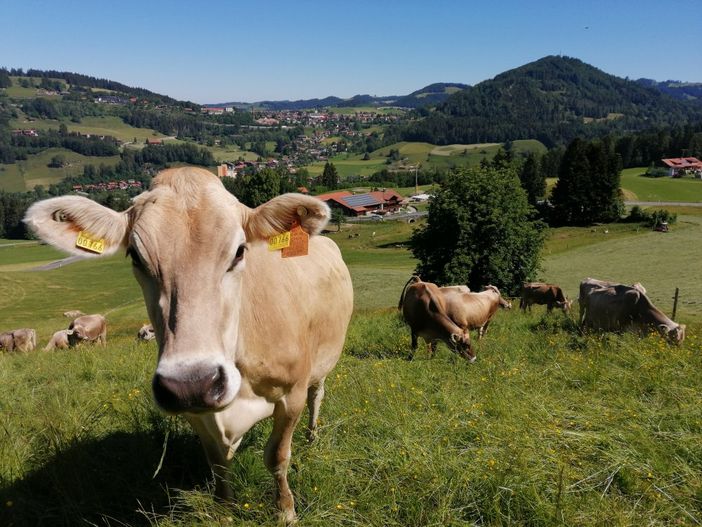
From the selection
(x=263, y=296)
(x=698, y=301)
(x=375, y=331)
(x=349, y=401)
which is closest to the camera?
(x=263, y=296)

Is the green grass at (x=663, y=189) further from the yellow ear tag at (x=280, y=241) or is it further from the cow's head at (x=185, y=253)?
the cow's head at (x=185, y=253)

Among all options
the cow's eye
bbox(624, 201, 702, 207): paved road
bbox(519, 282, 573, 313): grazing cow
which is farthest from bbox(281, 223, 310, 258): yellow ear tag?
bbox(624, 201, 702, 207): paved road

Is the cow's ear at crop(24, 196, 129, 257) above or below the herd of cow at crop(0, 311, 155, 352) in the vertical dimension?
above

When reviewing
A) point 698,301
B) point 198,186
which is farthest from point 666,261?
point 198,186

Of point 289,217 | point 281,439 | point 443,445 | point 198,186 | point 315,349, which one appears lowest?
point 443,445

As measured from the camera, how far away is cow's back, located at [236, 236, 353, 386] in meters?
3.69

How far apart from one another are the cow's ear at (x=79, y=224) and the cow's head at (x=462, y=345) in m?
7.57

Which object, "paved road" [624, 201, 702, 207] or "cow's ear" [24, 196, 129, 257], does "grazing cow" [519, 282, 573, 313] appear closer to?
"cow's ear" [24, 196, 129, 257]

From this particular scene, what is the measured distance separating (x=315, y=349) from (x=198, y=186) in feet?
8.41

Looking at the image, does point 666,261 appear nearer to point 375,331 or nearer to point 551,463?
point 375,331

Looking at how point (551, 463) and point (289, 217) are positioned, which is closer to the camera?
point (289, 217)

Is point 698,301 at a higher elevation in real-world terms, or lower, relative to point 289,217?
lower

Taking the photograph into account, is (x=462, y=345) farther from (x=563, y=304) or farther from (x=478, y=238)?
(x=478, y=238)

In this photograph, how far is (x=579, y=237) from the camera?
63.6m
